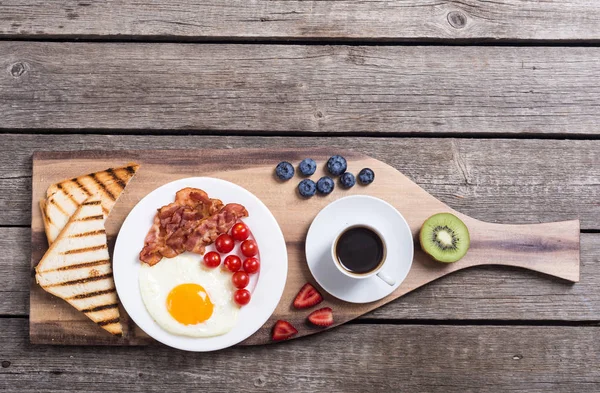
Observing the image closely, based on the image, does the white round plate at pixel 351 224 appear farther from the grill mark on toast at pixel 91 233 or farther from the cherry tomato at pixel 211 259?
the grill mark on toast at pixel 91 233

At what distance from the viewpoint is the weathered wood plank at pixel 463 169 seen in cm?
185

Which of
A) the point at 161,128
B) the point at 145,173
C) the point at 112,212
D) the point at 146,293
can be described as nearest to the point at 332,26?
the point at 161,128

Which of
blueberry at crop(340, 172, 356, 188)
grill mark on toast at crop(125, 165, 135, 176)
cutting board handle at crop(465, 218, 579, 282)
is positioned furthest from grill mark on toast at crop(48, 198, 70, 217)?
cutting board handle at crop(465, 218, 579, 282)

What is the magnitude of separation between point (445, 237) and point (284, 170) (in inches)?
22.2

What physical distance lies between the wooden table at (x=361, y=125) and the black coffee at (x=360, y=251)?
0.27 metres

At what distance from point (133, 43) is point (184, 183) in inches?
22.2

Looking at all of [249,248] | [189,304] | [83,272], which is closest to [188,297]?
[189,304]

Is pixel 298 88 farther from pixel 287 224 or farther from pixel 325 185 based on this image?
pixel 287 224

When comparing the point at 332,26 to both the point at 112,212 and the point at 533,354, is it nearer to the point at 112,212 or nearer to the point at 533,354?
the point at 112,212

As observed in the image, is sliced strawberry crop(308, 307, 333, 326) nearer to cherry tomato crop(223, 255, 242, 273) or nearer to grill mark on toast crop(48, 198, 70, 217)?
cherry tomato crop(223, 255, 242, 273)

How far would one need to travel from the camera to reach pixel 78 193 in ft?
5.78

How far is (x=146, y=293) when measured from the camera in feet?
5.53

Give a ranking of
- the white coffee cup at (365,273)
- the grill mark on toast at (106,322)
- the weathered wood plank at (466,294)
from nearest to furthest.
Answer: the white coffee cup at (365,273) < the grill mark on toast at (106,322) < the weathered wood plank at (466,294)

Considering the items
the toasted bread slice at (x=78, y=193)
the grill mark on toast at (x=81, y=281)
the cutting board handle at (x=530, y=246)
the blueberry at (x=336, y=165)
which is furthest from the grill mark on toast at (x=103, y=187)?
the cutting board handle at (x=530, y=246)
